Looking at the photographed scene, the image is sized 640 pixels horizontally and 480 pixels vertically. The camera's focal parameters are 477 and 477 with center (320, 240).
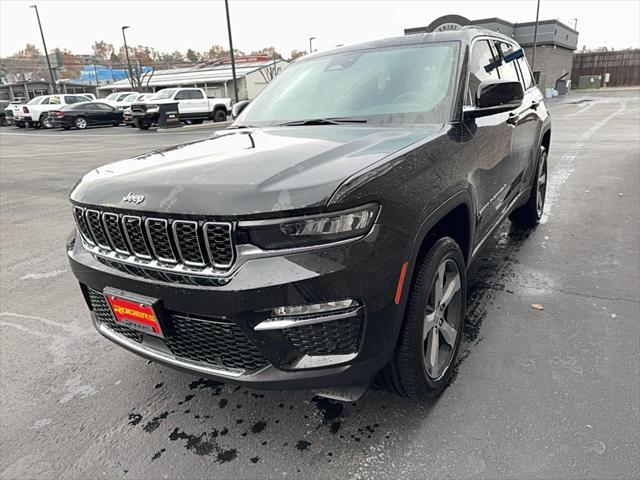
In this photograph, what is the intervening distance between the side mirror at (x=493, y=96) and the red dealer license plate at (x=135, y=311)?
1.93 meters

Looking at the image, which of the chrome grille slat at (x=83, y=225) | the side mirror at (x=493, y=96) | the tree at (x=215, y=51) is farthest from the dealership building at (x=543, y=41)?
the tree at (x=215, y=51)

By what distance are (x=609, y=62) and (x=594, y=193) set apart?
52034 millimetres

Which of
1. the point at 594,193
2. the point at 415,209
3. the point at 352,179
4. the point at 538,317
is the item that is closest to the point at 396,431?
the point at 415,209

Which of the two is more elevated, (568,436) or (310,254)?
(310,254)

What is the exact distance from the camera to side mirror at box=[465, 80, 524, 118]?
2625mm

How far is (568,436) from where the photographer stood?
216 centimetres

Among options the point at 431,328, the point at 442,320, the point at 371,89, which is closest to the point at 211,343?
the point at 431,328

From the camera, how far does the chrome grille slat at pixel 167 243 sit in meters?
1.76

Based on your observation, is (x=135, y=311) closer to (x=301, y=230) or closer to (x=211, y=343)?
(x=211, y=343)

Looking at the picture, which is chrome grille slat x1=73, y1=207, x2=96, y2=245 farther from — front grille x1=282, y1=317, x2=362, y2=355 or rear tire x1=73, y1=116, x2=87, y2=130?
rear tire x1=73, y1=116, x2=87, y2=130

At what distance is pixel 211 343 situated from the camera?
77.0 inches

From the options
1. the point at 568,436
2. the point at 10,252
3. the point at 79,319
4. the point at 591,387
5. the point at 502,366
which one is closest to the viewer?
the point at 568,436

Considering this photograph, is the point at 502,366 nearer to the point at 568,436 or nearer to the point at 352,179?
the point at 568,436

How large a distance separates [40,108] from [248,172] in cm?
2815
